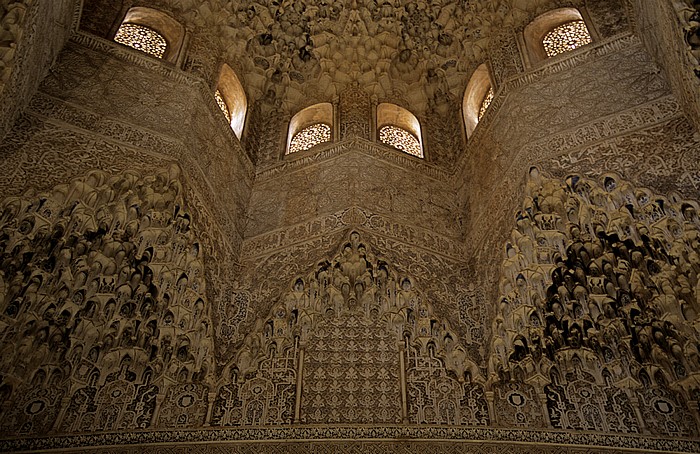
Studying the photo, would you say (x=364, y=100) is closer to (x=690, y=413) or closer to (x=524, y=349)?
(x=524, y=349)

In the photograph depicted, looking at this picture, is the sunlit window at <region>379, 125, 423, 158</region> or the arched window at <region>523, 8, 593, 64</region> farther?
the sunlit window at <region>379, 125, 423, 158</region>

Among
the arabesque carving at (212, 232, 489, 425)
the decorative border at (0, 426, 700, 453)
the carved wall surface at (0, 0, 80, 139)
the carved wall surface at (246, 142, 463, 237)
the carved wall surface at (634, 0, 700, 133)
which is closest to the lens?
the carved wall surface at (0, 0, 80, 139)

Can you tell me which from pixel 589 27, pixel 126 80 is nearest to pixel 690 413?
pixel 589 27

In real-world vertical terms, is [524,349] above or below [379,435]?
above

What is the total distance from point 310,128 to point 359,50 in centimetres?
125

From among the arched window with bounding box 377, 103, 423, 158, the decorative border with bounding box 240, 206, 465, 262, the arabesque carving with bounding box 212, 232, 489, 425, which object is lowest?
the arabesque carving with bounding box 212, 232, 489, 425

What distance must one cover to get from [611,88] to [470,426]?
10.8ft

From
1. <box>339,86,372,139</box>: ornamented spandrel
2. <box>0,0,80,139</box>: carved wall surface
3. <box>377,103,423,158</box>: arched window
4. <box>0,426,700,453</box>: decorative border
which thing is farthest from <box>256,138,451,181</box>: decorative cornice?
<box>0,426,700,453</box>: decorative border

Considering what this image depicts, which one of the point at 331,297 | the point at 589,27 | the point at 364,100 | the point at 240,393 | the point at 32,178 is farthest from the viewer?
the point at 364,100

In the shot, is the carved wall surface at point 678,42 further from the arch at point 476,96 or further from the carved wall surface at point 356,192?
the carved wall surface at point 356,192

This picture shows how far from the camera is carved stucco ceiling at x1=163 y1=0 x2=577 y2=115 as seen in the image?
8219 mm

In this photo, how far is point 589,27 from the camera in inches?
276

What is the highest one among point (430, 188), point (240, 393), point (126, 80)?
point (126, 80)

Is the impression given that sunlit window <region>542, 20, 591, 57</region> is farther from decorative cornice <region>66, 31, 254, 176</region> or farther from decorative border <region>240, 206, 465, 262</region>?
decorative cornice <region>66, 31, 254, 176</region>
